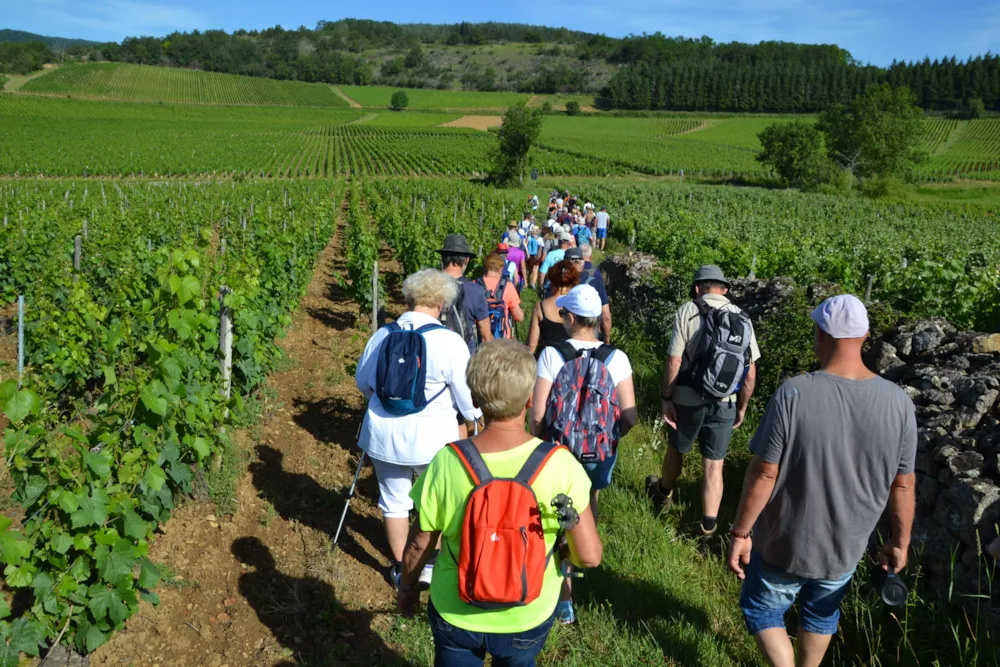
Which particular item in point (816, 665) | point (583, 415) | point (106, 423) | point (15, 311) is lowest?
point (15, 311)

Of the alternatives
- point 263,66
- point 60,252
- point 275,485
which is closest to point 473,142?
point 60,252

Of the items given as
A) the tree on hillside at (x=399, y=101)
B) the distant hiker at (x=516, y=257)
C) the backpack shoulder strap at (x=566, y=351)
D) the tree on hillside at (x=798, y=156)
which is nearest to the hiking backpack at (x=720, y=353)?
the backpack shoulder strap at (x=566, y=351)

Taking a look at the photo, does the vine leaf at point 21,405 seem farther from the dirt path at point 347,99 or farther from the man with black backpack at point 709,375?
the dirt path at point 347,99

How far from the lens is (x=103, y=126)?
6712 cm

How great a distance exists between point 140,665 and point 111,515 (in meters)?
0.74

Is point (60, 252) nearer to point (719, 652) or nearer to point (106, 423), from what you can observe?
point (106, 423)

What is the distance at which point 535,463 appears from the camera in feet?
6.79

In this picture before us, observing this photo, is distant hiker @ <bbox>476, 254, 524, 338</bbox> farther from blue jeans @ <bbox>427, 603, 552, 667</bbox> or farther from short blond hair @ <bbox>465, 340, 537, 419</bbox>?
blue jeans @ <bbox>427, 603, 552, 667</bbox>

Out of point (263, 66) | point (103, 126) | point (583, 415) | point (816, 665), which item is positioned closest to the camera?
point (816, 665)

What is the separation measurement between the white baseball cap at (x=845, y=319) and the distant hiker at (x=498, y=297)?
3519mm

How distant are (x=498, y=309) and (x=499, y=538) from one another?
421 centimetres

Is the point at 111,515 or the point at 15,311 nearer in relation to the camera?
the point at 111,515

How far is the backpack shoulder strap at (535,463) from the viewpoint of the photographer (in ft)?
6.70

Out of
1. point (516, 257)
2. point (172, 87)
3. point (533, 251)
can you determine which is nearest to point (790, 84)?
point (172, 87)
